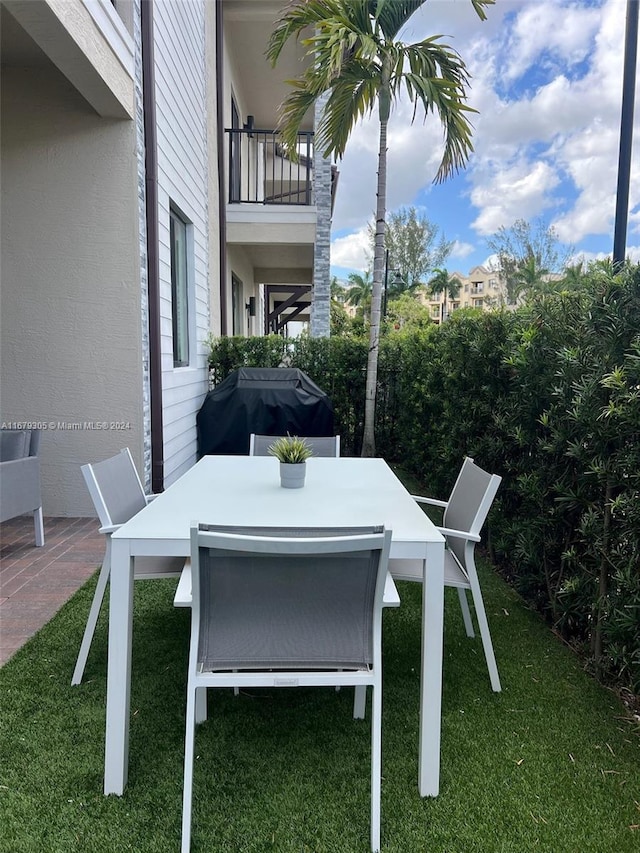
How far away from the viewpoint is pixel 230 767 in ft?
6.40

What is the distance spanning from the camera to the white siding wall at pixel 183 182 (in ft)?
17.2

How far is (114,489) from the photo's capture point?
2.43 m

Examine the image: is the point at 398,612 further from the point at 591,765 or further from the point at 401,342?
the point at 401,342

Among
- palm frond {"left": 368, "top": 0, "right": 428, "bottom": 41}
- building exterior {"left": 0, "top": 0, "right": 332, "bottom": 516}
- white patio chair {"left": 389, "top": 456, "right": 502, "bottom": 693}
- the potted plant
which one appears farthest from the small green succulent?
palm frond {"left": 368, "top": 0, "right": 428, "bottom": 41}

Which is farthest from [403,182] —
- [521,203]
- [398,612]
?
[398,612]

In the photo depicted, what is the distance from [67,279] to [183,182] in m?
2.07

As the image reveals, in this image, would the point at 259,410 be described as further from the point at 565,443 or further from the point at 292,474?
the point at 565,443

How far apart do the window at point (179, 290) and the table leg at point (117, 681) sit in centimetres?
437

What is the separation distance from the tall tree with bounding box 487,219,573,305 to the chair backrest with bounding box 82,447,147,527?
2858 cm

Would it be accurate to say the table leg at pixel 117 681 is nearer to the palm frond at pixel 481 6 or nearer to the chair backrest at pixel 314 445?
the chair backrest at pixel 314 445

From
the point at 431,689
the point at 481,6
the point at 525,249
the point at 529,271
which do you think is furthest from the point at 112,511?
the point at 525,249

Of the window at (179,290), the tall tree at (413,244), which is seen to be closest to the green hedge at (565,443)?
the window at (179,290)

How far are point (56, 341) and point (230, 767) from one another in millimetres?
3827

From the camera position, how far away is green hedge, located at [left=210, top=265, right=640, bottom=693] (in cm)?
233
